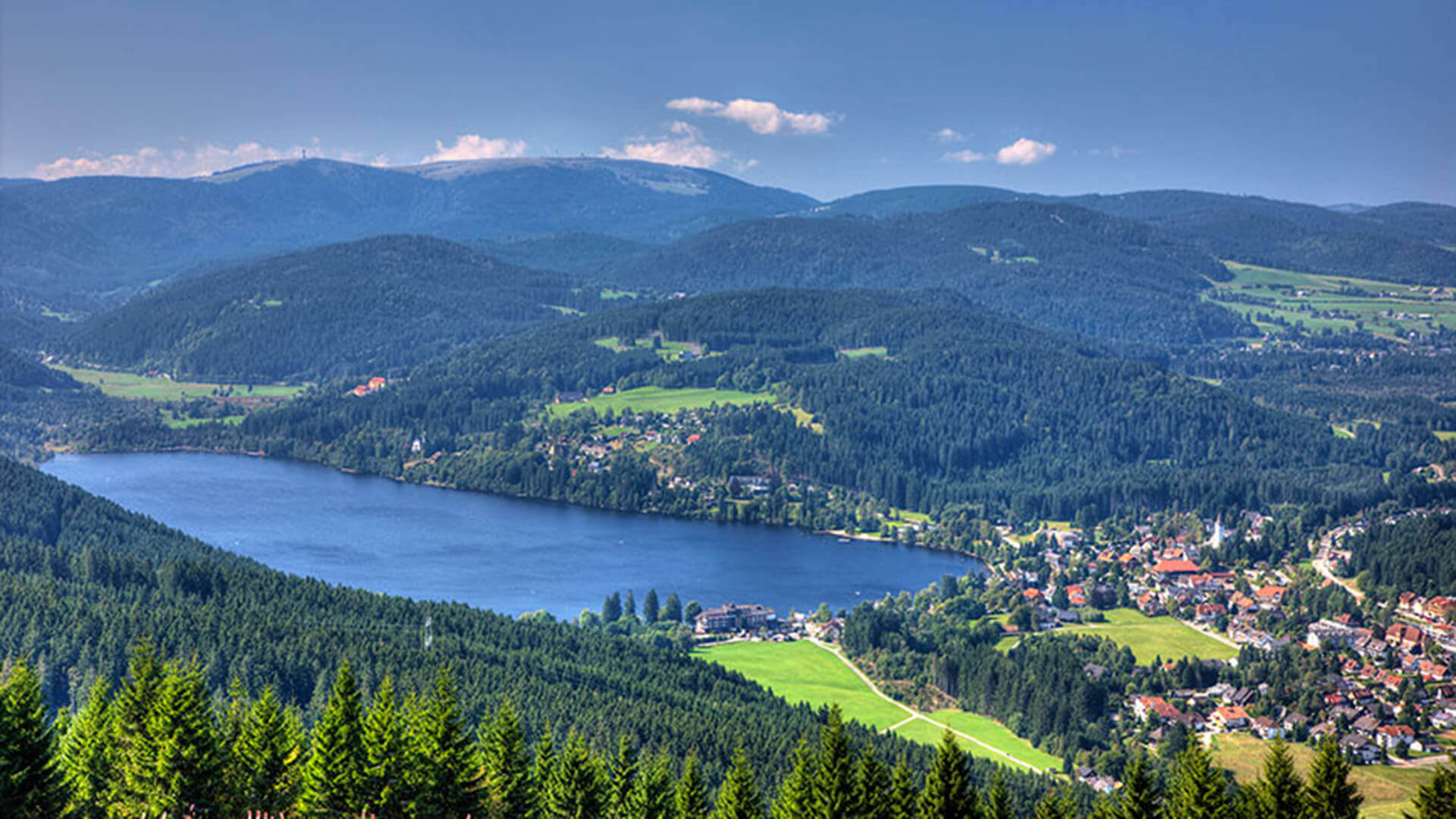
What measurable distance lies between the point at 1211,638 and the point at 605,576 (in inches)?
1535

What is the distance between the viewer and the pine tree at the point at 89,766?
80.6 feet

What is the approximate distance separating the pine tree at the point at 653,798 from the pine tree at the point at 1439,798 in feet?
51.3

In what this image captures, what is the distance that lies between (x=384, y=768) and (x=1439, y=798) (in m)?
21.1

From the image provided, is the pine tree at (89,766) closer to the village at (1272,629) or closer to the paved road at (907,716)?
the paved road at (907,716)

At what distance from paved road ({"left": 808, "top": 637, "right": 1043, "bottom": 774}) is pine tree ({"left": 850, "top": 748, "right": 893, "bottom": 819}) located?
22179 mm

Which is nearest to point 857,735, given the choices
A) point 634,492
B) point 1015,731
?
point 1015,731

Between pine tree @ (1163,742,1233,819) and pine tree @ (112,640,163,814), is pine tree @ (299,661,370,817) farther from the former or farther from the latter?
pine tree @ (1163,742,1233,819)

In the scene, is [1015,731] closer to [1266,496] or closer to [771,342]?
[1266,496]

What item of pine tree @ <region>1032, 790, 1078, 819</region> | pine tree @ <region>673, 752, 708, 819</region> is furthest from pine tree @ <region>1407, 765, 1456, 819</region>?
pine tree @ <region>673, 752, 708, 819</region>

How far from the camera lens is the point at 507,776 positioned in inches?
1060

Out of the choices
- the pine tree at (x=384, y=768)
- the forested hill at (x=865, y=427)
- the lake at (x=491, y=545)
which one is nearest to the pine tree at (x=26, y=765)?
the pine tree at (x=384, y=768)

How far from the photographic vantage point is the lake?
3238 inches

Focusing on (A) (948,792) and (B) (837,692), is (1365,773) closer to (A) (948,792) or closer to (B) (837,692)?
(B) (837,692)

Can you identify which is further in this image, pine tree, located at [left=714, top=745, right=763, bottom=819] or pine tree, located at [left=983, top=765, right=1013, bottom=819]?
pine tree, located at [left=714, top=745, right=763, bottom=819]
